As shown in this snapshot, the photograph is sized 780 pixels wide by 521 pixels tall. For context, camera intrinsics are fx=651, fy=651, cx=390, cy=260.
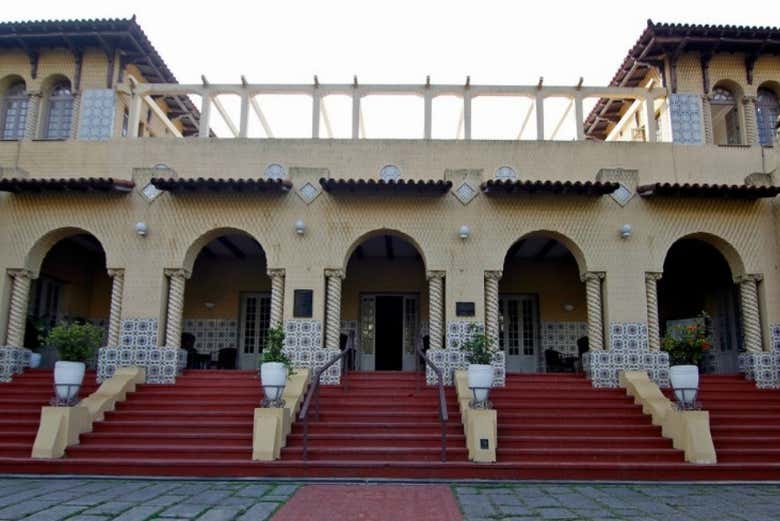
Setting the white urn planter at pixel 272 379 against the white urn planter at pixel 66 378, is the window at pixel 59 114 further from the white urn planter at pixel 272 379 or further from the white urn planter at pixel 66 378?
the white urn planter at pixel 272 379

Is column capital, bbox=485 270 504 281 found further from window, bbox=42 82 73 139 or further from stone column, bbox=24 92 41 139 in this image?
stone column, bbox=24 92 41 139

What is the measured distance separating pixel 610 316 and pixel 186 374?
815 cm

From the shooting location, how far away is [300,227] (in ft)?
41.3

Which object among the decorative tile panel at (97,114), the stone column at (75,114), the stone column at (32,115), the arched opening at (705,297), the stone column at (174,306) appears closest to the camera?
the stone column at (174,306)

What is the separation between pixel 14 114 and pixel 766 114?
17.8 meters

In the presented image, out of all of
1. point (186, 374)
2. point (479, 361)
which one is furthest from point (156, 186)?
point (479, 361)

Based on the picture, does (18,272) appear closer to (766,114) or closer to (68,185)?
(68,185)

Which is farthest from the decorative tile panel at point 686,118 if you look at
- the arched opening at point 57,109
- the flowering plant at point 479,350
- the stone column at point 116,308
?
the arched opening at point 57,109

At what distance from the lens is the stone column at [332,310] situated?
490 inches

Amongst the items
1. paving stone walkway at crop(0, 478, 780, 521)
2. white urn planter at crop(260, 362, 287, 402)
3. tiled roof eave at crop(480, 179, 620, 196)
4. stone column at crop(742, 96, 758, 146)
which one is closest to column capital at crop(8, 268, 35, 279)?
paving stone walkway at crop(0, 478, 780, 521)

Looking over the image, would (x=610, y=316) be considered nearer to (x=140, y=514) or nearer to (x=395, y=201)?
(x=395, y=201)

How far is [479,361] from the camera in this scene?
10.9 m

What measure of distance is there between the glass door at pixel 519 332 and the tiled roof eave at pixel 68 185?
29.3 feet

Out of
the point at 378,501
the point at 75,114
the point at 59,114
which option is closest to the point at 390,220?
the point at 378,501
